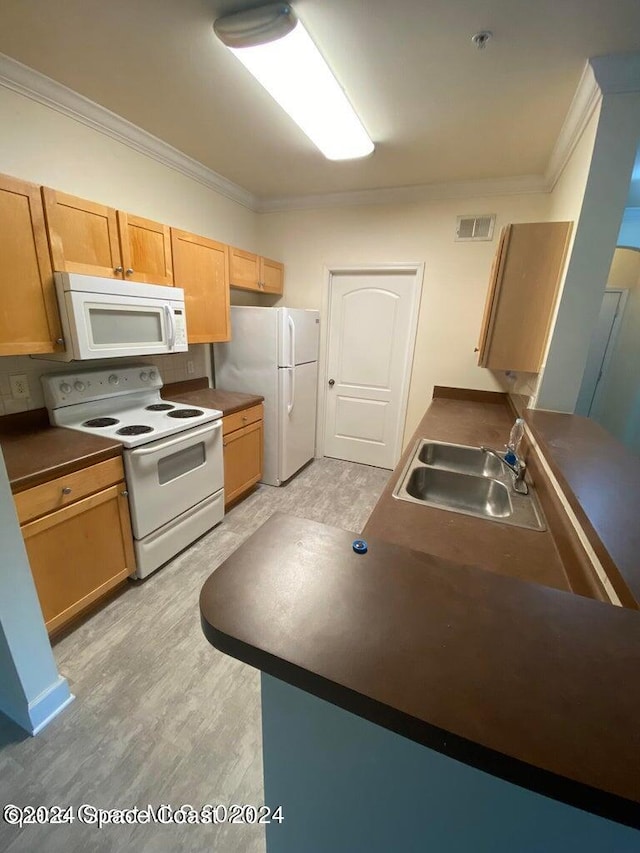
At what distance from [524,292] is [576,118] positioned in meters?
0.81

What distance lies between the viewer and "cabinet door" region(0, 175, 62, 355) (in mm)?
1486

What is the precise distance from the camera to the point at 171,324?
7.11 ft

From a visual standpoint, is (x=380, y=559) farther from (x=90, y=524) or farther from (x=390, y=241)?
(x=390, y=241)

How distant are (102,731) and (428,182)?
3816 millimetres

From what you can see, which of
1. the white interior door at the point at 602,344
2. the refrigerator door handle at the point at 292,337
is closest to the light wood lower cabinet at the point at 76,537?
the refrigerator door handle at the point at 292,337

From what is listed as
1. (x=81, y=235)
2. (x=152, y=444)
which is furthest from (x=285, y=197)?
(x=152, y=444)

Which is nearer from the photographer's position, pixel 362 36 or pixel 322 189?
pixel 362 36

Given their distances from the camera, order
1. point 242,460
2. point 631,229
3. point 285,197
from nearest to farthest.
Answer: point 242,460 < point 631,229 < point 285,197

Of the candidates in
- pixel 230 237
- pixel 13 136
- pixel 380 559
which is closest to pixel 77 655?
pixel 380 559

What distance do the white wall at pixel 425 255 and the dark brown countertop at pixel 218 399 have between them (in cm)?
123

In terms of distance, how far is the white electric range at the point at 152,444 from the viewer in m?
1.88

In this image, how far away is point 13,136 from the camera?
170 centimetres

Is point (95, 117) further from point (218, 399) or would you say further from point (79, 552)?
point (79, 552)

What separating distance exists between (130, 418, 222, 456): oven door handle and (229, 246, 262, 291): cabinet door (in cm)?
124
